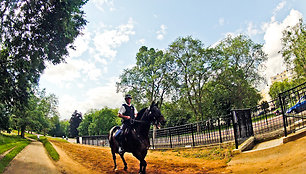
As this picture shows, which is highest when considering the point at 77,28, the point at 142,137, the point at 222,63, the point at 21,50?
the point at 222,63

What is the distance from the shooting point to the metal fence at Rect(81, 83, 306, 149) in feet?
27.4

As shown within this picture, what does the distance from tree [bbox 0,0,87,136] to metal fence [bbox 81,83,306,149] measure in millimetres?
10077

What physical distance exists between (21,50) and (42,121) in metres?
32.5

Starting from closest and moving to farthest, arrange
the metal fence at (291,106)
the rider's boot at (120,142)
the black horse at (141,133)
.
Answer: the black horse at (141,133) < the rider's boot at (120,142) < the metal fence at (291,106)

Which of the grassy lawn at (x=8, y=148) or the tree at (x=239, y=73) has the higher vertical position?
the tree at (x=239, y=73)

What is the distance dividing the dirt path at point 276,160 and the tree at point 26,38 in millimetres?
10184

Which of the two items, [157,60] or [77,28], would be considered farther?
[157,60]

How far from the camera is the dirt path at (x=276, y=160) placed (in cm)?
524

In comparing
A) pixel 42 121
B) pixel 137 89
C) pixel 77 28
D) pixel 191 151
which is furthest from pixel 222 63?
pixel 42 121

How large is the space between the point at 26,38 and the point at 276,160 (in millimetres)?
12627

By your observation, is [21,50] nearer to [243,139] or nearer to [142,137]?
[142,137]

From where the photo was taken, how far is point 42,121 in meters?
37.4

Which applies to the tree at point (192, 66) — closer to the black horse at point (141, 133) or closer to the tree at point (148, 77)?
the tree at point (148, 77)

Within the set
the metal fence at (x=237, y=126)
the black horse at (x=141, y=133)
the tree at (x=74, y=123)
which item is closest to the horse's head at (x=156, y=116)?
the black horse at (x=141, y=133)
